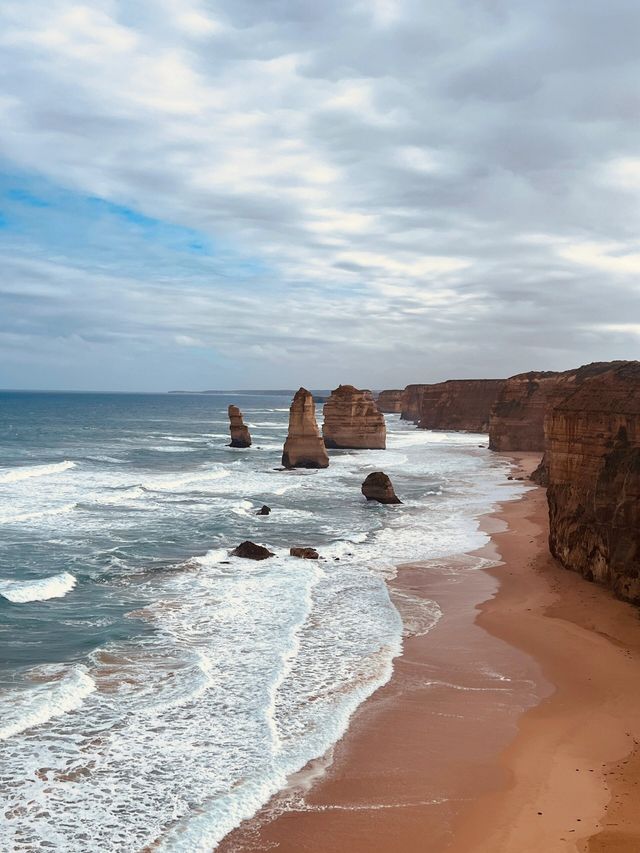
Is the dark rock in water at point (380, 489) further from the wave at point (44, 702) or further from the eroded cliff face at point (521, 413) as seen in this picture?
the eroded cliff face at point (521, 413)

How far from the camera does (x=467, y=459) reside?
211 feet

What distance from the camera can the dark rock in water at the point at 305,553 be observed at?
84.0 feet

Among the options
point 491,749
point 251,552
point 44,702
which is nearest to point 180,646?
point 44,702

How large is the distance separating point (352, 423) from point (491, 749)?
5800 cm

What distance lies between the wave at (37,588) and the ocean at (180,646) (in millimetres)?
81

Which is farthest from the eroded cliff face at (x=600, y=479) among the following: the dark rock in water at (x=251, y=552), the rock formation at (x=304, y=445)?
the rock formation at (x=304, y=445)

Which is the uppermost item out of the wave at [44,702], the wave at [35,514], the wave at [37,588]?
the wave at [35,514]

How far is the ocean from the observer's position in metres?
10.3

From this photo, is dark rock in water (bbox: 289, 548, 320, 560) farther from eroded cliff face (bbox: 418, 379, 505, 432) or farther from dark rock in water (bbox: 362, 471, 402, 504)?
eroded cliff face (bbox: 418, 379, 505, 432)

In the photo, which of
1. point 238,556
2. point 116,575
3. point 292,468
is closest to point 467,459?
point 292,468

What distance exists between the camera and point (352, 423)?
69.6m

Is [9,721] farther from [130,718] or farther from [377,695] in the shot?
[377,695]

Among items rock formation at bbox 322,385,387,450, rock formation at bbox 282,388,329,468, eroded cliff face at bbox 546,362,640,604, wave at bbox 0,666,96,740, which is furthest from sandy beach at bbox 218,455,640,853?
rock formation at bbox 322,385,387,450

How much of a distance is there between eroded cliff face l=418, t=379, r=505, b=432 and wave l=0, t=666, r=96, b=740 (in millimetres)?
92808
